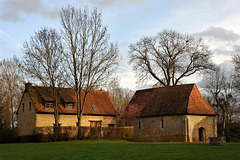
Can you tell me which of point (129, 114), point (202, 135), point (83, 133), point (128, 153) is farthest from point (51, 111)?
point (128, 153)

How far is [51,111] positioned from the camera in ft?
136

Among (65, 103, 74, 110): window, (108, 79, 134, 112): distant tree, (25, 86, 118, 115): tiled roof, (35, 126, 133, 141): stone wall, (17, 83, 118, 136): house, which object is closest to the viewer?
(35, 126, 133, 141): stone wall

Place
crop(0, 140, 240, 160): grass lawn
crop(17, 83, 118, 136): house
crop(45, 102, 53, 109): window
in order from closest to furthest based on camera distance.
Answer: crop(0, 140, 240, 160): grass lawn
crop(17, 83, 118, 136): house
crop(45, 102, 53, 109): window

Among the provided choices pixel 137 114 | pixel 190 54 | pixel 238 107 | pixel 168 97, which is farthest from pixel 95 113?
pixel 238 107

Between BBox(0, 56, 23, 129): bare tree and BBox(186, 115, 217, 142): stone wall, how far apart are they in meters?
26.6

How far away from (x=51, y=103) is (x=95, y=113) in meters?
6.61

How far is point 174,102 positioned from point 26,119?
20.4 m

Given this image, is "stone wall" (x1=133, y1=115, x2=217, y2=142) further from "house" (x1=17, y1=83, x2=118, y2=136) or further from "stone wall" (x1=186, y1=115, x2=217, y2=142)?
"house" (x1=17, y1=83, x2=118, y2=136)

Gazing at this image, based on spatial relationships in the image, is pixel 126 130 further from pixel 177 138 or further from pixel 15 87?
pixel 15 87

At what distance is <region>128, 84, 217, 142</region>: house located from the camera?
38.1 metres

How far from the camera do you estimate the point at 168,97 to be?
139ft

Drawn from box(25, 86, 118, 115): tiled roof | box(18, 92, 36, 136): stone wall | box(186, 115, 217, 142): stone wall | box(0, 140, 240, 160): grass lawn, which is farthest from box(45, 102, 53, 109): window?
box(0, 140, 240, 160): grass lawn

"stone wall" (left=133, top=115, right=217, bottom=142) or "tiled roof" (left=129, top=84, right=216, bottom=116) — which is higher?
"tiled roof" (left=129, top=84, right=216, bottom=116)

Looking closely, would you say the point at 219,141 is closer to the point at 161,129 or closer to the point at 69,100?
the point at 161,129
